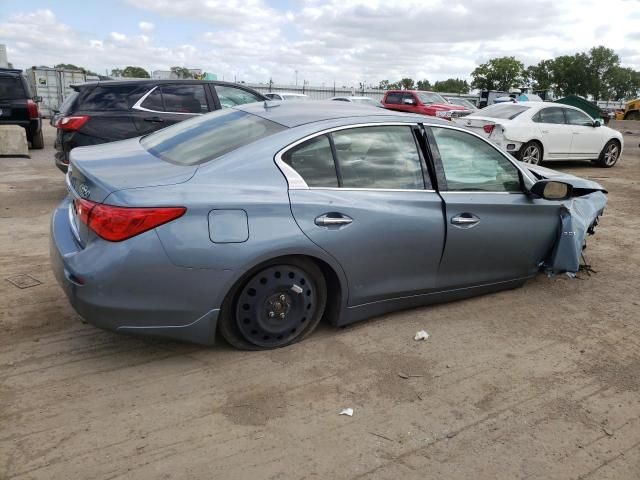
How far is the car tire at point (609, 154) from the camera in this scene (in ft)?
42.8

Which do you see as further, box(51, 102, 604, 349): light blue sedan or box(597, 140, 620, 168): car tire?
box(597, 140, 620, 168): car tire

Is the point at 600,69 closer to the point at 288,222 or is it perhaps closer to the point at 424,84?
the point at 424,84

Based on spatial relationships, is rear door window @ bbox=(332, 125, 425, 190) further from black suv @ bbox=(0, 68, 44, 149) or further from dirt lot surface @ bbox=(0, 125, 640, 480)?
black suv @ bbox=(0, 68, 44, 149)

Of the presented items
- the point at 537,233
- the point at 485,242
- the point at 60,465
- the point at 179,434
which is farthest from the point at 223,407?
the point at 537,233

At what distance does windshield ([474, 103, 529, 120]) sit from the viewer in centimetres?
1150

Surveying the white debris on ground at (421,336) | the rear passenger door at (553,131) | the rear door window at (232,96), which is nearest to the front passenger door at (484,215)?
the white debris on ground at (421,336)

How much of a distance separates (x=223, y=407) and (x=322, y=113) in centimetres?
204

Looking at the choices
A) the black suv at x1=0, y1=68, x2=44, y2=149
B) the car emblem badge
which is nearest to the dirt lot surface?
the car emblem badge

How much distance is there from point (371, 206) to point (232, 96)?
518cm

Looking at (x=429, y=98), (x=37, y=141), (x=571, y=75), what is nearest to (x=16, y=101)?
(x=37, y=141)

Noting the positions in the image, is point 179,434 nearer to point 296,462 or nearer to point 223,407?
point 223,407

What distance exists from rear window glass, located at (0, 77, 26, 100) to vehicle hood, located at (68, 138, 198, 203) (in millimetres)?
10088

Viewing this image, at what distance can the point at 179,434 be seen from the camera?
268 cm

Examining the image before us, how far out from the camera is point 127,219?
2.85 m
